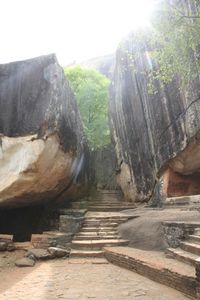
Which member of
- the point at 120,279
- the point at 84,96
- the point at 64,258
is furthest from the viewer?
the point at 84,96

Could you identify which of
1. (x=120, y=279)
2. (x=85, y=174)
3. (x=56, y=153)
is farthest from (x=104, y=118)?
(x=120, y=279)

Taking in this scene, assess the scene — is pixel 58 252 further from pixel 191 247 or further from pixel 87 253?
pixel 191 247

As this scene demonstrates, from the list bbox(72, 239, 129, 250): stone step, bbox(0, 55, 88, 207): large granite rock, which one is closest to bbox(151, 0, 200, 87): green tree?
bbox(0, 55, 88, 207): large granite rock

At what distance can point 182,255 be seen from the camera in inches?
249

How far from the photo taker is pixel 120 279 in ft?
20.4

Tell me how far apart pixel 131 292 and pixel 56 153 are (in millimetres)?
6067

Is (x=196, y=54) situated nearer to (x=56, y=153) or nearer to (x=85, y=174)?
(x=56, y=153)

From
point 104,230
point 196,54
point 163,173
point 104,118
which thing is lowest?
point 104,230

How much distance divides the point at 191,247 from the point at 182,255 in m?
0.28

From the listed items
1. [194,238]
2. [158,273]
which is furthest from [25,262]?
[194,238]

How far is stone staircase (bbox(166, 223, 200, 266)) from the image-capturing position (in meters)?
6.07

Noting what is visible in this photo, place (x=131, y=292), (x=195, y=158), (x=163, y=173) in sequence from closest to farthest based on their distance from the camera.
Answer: (x=131, y=292), (x=195, y=158), (x=163, y=173)

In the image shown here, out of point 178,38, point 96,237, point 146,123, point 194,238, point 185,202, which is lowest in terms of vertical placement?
point 96,237

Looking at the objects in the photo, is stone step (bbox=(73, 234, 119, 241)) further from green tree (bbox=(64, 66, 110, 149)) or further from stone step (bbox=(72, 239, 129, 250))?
green tree (bbox=(64, 66, 110, 149))
